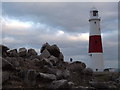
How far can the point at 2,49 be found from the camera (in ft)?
74.7

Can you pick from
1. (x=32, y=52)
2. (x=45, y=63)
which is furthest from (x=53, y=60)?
(x=32, y=52)

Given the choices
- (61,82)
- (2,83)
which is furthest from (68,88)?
(2,83)

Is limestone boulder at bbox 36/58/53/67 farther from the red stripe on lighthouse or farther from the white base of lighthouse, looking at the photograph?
the red stripe on lighthouse

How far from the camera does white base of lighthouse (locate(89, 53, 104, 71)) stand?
133 ft

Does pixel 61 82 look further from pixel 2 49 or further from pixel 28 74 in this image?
pixel 2 49

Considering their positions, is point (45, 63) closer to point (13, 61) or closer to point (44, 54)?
point (44, 54)

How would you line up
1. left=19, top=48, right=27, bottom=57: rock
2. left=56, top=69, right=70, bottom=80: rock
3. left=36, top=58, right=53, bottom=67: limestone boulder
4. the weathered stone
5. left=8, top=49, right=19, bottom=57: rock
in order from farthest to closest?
1. left=19, top=48, right=27, bottom=57: rock
2. left=8, top=49, right=19, bottom=57: rock
3. left=36, top=58, right=53, bottom=67: limestone boulder
4. the weathered stone
5. left=56, top=69, right=70, bottom=80: rock

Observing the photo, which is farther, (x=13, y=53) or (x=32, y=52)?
(x=32, y=52)

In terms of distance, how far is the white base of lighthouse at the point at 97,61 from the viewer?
133ft

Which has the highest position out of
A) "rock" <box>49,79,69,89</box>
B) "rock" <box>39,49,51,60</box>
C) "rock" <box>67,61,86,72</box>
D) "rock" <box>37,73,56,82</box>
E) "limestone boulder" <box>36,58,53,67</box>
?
"rock" <box>39,49,51,60</box>

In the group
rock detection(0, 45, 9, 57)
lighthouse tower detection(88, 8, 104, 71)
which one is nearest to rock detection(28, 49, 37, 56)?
rock detection(0, 45, 9, 57)

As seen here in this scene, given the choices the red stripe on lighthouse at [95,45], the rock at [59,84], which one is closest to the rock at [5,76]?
the rock at [59,84]

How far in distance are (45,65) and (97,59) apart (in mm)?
19853

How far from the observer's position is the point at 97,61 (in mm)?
40781
